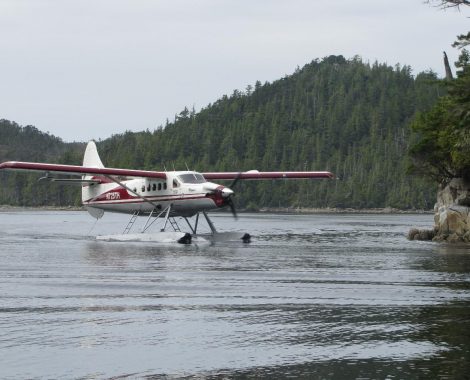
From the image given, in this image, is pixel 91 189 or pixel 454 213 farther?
pixel 454 213

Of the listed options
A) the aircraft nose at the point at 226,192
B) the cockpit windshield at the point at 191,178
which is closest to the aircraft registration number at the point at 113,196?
the cockpit windshield at the point at 191,178

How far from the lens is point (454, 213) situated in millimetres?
42750

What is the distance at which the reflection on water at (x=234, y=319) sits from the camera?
947 centimetres

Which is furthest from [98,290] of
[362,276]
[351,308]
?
[362,276]

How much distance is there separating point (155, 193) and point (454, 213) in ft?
49.5

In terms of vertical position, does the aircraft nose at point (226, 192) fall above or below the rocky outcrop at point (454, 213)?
above

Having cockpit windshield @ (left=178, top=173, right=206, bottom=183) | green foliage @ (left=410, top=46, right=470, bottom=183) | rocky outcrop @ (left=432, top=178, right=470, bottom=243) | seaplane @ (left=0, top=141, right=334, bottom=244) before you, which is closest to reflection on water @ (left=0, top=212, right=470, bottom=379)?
seaplane @ (left=0, top=141, right=334, bottom=244)

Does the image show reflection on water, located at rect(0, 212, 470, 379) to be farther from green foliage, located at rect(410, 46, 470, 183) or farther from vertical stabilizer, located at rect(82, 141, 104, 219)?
green foliage, located at rect(410, 46, 470, 183)

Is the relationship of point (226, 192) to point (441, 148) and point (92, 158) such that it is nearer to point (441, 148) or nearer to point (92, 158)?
point (92, 158)

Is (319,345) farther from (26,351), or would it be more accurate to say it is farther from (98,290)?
(98,290)

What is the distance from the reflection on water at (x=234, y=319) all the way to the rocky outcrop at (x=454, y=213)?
17474 mm

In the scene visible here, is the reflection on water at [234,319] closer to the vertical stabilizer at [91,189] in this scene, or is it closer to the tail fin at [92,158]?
the vertical stabilizer at [91,189]

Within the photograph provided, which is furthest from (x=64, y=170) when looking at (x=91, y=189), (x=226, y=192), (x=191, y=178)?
(x=226, y=192)

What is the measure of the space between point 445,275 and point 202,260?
8.13 meters
